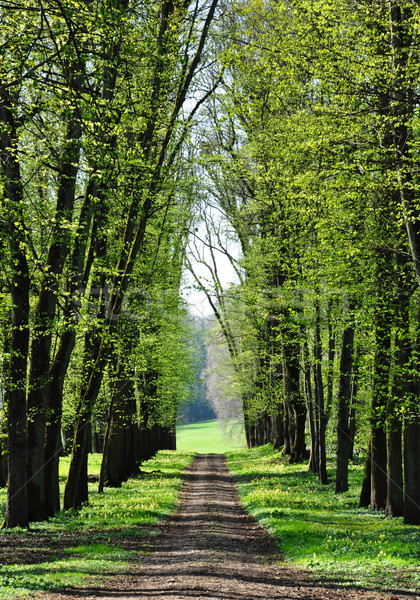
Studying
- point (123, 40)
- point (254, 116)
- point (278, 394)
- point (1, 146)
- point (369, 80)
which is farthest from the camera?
point (278, 394)

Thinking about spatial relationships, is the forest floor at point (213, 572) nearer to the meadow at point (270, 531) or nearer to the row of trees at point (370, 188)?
the meadow at point (270, 531)

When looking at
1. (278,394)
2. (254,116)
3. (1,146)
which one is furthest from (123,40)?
(278,394)

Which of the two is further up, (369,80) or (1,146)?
(369,80)

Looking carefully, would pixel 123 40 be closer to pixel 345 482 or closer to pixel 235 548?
pixel 235 548

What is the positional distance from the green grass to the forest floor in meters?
50.3

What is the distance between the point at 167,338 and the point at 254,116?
38.9 feet

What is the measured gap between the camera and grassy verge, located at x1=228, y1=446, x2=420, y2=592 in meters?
9.73

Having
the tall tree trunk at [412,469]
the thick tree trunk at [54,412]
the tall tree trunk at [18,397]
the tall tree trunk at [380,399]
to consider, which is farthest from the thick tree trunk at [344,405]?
the tall tree trunk at [18,397]

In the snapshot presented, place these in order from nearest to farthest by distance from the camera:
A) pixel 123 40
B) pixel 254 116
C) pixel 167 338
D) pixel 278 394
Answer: pixel 123 40 → pixel 254 116 → pixel 167 338 → pixel 278 394

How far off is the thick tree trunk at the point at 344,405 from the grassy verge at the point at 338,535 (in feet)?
2.28

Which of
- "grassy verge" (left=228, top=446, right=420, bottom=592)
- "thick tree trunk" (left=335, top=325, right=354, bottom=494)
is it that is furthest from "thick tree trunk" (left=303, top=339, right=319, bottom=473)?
"thick tree trunk" (left=335, top=325, right=354, bottom=494)

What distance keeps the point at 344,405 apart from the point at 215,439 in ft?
280

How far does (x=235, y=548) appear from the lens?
41.2ft

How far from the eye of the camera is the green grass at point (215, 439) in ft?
252
